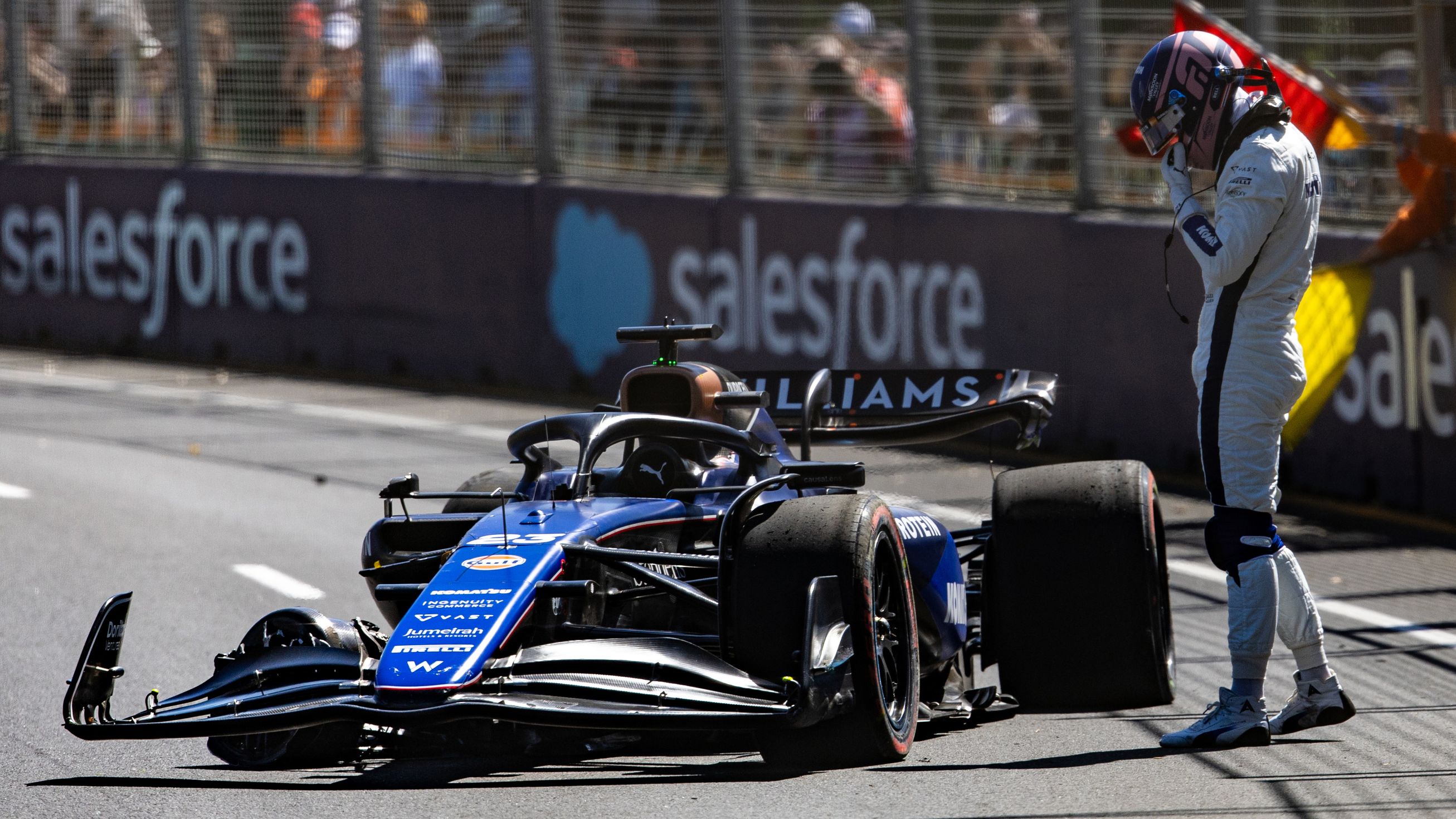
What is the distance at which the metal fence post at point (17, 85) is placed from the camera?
17.5 meters

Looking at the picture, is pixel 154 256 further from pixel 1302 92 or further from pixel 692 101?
pixel 1302 92

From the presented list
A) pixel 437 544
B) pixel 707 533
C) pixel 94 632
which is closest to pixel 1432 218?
pixel 707 533

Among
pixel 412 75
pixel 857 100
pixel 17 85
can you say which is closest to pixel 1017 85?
pixel 857 100

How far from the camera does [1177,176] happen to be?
5691 mm

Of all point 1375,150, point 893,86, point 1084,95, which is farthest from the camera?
Answer: point 893,86

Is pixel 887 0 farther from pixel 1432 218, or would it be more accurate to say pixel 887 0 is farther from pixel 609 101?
pixel 1432 218

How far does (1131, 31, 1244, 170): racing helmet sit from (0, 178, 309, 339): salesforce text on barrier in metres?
10.7

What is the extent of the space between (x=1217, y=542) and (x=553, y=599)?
188 cm

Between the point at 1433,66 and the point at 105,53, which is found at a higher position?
the point at 105,53

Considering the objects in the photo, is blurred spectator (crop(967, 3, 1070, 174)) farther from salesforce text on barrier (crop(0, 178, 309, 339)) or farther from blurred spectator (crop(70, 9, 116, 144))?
blurred spectator (crop(70, 9, 116, 144))

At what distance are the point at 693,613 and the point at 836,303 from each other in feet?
22.7

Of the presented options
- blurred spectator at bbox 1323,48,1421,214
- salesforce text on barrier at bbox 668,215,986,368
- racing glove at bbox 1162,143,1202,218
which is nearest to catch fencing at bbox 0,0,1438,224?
blurred spectator at bbox 1323,48,1421,214

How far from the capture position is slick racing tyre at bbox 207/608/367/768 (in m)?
5.19

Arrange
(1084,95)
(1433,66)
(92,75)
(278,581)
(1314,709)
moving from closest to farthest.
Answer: (1314,709) → (278,581) → (1433,66) → (1084,95) → (92,75)
